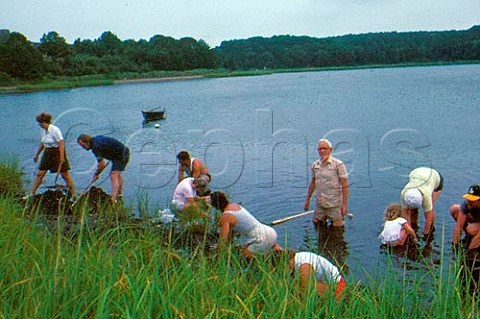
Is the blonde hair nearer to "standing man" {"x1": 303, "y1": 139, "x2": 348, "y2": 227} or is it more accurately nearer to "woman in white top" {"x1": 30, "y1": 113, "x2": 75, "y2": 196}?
"standing man" {"x1": 303, "y1": 139, "x2": 348, "y2": 227}

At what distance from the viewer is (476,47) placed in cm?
11781

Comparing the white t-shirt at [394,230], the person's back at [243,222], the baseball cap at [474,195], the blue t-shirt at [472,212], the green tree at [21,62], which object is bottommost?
the white t-shirt at [394,230]

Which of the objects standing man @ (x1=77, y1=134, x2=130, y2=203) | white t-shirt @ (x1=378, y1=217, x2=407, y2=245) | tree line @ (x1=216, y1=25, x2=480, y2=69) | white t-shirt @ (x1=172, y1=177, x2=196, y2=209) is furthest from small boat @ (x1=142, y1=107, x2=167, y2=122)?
tree line @ (x1=216, y1=25, x2=480, y2=69)

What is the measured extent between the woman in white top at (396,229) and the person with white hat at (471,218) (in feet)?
2.24

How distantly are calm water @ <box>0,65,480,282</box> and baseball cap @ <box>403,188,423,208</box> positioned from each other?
27.3 inches

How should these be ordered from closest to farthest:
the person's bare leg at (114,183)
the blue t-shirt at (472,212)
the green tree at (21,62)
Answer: the blue t-shirt at (472,212)
the person's bare leg at (114,183)
the green tree at (21,62)

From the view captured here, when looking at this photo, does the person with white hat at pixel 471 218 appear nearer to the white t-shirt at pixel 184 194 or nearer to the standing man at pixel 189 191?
the standing man at pixel 189 191

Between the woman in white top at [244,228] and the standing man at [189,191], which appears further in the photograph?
the standing man at [189,191]

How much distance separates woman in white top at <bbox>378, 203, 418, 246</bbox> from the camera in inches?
324

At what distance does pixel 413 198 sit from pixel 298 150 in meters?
11.2

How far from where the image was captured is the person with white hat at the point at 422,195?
8.41 meters

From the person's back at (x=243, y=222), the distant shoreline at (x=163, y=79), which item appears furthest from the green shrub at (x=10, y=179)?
the distant shoreline at (x=163, y=79)

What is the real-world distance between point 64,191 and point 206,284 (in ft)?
Answer: 30.4

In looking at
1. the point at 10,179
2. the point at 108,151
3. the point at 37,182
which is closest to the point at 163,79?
the point at 10,179
